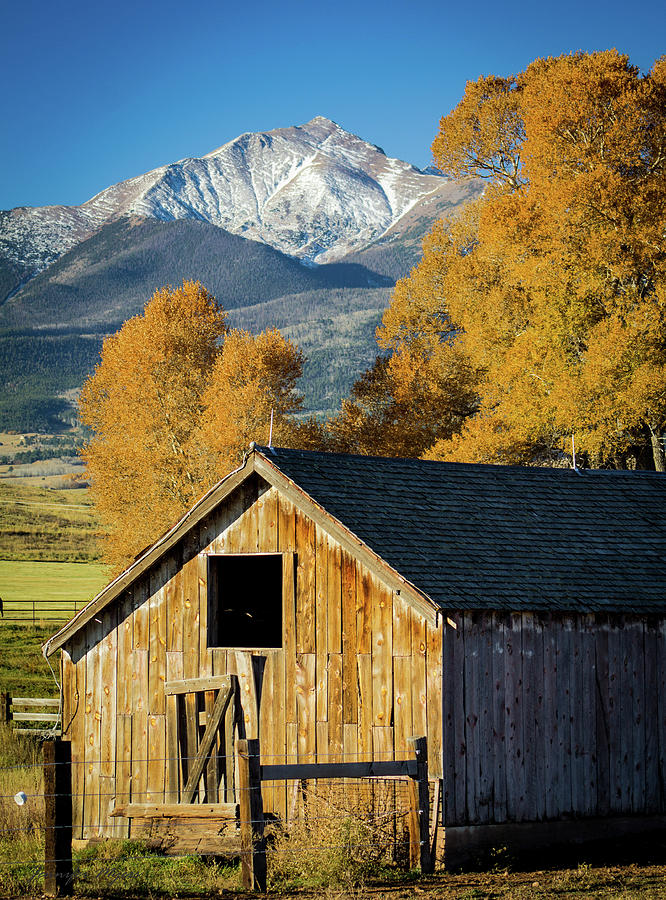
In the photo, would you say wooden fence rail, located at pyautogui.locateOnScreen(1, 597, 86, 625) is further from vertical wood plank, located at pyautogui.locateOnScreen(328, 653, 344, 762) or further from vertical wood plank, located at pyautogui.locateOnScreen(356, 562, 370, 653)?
vertical wood plank, located at pyautogui.locateOnScreen(356, 562, 370, 653)

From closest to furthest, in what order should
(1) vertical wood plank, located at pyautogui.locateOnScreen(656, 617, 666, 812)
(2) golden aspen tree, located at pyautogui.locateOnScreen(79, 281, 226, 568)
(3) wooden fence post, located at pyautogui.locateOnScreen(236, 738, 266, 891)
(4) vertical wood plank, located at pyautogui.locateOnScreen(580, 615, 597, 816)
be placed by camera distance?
1. (3) wooden fence post, located at pyautogui.locateOnScreen(236, 738, 266, 891)
2. (4) vertical wood plank, located at pyautogui.locateOnScreen(580, 615, 597, 816)
3. (1) vertical wood plank, located at pyautogui.locateOnScreen(656, 617, 666, 812)
4. (2) golden aspen tree, located at pyautogui.locateOnScreen(79, 281, 226, 568)

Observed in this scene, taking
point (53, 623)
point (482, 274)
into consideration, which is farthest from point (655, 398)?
point (53, 623)

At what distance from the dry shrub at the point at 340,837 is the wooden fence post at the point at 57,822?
2340 millimetres

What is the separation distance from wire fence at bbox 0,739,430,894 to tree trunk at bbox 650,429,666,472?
16.9 metres

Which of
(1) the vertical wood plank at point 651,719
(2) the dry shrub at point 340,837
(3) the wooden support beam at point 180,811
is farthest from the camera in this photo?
(1) the vertical wood plank at point 651,719

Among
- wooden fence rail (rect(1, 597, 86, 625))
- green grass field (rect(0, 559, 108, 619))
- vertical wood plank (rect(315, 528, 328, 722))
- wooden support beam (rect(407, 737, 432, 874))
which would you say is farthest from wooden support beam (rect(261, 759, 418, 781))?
green grass field (rect(0, 559, 108, 619))

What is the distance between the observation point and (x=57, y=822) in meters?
10.9

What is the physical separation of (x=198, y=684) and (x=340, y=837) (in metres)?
→ 3.88

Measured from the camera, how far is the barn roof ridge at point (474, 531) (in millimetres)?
14734

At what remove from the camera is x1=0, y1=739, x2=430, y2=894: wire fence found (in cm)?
1121

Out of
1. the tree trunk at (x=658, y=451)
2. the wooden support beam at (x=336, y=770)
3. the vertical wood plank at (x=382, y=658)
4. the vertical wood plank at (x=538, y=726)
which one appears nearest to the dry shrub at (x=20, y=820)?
the wooden support beam at (x=336, y=770)

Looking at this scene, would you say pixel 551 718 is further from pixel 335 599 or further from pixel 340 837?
pixel 340 837

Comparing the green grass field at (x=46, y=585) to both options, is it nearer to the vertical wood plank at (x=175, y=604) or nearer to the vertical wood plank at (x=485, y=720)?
the vertical wood plank at (x=175, y=604)

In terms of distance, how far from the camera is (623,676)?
51.9 feet
